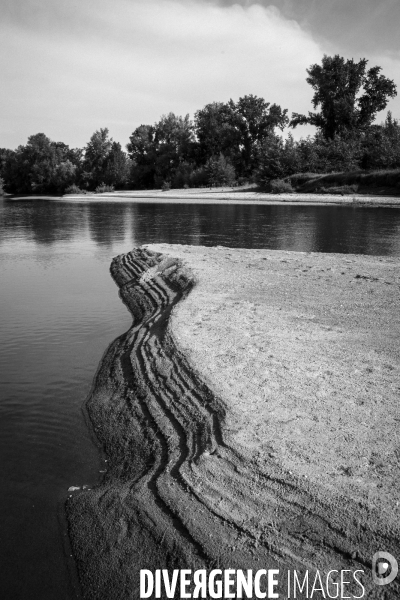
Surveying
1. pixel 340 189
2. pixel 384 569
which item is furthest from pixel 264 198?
pixel 384 569

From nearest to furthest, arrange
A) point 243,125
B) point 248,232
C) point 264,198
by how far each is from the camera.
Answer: point 248,232
point 264,198
point 243,125

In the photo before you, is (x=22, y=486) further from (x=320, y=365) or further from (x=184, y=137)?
(x=184, y=137)

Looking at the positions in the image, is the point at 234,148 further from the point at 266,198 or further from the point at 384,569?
the point at 384,569

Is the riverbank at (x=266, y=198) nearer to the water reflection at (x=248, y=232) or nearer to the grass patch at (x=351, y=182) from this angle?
the grass patch at (x=351, y=182)

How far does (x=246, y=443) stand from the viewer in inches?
189

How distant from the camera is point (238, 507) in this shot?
408cm

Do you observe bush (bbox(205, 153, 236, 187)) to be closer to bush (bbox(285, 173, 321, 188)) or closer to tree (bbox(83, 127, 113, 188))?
bush (bbox(285, 173, 321, 188))

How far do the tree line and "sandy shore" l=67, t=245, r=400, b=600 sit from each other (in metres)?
59.0

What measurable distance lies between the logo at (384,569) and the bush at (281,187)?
197 ft

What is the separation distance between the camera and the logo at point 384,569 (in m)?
3.39

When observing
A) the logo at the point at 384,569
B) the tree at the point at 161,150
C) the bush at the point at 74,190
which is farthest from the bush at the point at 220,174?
the logo at the point at 384,569

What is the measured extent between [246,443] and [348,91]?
82475mm

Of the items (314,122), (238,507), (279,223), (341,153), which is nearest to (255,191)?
(341,153)

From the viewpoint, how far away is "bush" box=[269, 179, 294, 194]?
61.3m
